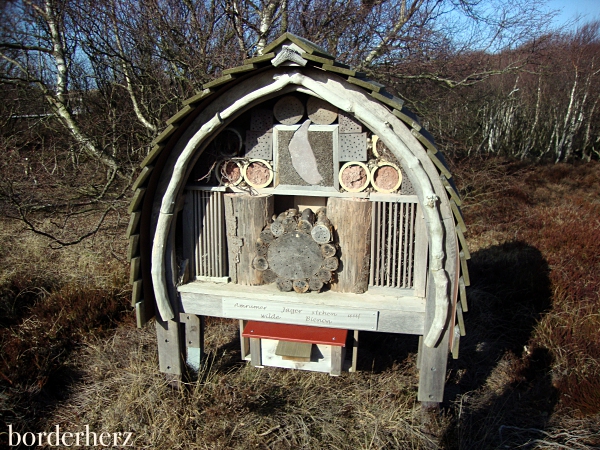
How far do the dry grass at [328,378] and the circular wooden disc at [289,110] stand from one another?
221cm

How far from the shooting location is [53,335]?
467 cm

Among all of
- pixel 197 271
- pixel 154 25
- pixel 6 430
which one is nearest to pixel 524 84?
pixel 154 25

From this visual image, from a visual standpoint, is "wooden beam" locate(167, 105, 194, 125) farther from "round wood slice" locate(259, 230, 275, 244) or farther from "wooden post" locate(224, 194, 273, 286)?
"round wood slice" locate(259, 230, 275, 244)

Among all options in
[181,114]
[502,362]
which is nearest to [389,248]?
[181,114]

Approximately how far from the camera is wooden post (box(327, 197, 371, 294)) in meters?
3.23

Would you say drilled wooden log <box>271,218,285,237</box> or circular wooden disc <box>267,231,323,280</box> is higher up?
drilled wooden log <box>271,218,285,237</box>

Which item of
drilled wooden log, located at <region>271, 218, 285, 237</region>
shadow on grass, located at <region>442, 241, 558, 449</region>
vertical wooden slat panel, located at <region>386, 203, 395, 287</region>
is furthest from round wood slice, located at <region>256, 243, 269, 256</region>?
shadow on grass, located at <region>442, 241, 558, 449</region>

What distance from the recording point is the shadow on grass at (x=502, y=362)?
11.6 ft

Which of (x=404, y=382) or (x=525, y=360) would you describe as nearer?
(x=404, y=382)

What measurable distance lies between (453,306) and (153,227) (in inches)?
87.9

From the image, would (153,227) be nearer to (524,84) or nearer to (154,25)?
(154,25)

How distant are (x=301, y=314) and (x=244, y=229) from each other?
78 cm

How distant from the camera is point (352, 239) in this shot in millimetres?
3295

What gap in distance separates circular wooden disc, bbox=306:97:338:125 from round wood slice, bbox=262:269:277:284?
118 cm
